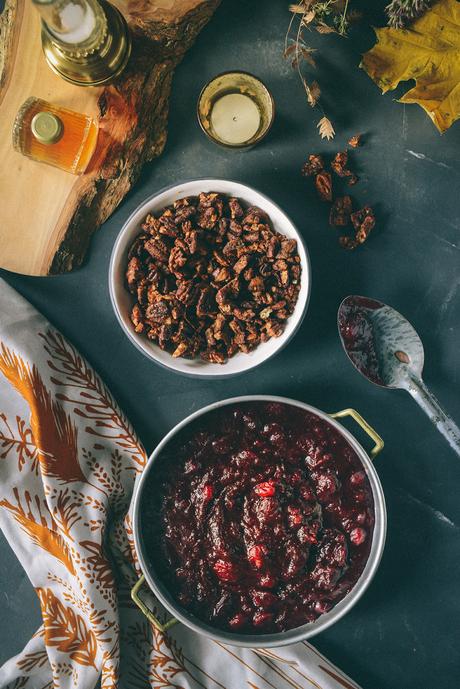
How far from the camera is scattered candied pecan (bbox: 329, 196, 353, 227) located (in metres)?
2.12

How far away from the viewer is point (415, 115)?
215cm

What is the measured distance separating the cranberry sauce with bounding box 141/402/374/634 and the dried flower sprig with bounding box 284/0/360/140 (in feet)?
3.45

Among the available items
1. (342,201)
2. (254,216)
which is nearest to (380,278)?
(342,201)

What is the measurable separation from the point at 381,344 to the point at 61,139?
1.28 metres

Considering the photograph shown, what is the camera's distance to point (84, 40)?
1865mm

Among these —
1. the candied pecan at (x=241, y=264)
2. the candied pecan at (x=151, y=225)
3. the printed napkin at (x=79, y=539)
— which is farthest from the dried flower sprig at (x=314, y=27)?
the printed napkin at (x=79, y=539)

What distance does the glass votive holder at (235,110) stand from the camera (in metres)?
2.07

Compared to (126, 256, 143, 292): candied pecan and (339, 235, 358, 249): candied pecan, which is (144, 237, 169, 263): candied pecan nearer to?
(126, 256, 143, 292): candied pecan

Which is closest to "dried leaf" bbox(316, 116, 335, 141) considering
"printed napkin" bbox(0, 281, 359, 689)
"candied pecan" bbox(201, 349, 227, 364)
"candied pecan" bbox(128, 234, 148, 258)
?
"candied pecan" bbox(128, 234, 148, 258)

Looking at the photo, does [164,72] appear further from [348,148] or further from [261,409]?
[261,409]

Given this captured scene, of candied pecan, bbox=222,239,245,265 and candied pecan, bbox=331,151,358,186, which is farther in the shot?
candied pecan, bbox=331,151,358,186

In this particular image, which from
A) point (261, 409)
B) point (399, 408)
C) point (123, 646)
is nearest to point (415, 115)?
point (399, 408)

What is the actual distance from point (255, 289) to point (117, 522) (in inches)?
38.1

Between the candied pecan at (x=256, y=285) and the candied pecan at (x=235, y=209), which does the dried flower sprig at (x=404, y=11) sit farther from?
the candied pecan at (x=256, y=285)
